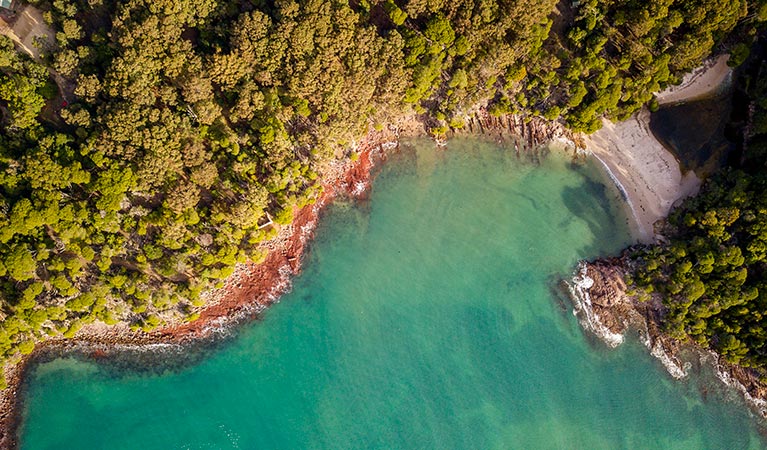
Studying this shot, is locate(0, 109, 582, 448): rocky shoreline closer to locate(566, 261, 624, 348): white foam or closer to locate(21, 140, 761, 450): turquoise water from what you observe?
locate(21, 140, 761, 450): turquoise water

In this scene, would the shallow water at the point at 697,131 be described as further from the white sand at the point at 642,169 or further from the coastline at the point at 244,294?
A: the coastline at the point at 244,294

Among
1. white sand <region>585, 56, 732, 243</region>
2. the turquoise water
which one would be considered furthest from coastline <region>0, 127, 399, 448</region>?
white sand <region>585, 56, 732, 243</region>

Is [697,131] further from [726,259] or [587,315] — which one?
[587,315]

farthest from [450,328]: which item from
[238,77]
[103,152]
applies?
[103,152]

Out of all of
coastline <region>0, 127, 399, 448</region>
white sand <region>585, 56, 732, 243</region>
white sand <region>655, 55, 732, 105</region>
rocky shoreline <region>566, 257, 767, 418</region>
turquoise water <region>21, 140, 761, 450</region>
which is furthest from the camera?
rocky shoreline <region>566, 257, 767, 418</region>

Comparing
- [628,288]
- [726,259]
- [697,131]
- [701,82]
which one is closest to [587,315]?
[628,288]

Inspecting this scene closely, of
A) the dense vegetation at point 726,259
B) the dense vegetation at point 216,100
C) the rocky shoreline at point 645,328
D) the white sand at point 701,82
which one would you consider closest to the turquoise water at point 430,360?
the rocky shoreline at point 645,328

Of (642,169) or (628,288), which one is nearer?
(628,288)
